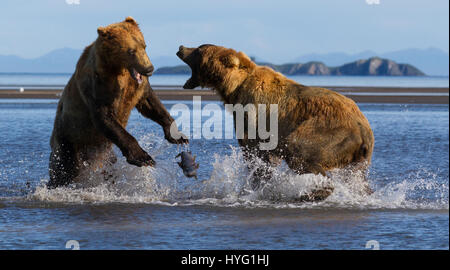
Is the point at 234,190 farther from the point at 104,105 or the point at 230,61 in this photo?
the point at 104,105

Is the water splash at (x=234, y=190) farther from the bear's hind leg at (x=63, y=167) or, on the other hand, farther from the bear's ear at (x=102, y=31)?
the bear's ear at (x=102, y=31)

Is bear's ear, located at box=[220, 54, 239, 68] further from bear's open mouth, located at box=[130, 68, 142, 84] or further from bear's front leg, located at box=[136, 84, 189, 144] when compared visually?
bear's open mouth, located at box=[130, 68, 142, 84]

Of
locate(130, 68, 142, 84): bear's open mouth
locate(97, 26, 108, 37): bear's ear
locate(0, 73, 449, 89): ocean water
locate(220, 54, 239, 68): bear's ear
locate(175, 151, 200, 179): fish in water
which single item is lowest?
locate(0, 73, 449, 89): ocean water

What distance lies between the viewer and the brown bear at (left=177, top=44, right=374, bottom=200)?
665 centimetres

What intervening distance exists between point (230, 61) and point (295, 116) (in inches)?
34.6

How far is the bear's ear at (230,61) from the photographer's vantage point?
23.6 feet

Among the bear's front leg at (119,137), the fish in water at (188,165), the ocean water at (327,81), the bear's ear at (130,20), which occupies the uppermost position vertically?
the bear's ear at (130,20)

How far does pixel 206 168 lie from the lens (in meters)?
9.28

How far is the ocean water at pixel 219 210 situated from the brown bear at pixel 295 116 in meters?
0.16

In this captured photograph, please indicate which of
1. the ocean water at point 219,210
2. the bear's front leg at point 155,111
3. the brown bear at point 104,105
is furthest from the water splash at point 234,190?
the bear's front leg at point 155,111

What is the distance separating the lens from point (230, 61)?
7.19 meters

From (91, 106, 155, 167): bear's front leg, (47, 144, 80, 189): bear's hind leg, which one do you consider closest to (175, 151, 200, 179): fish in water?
(91, 106, 155, 167): bear's front leg
